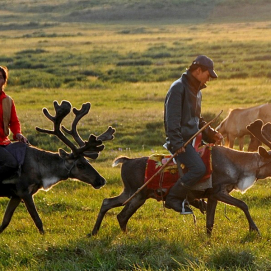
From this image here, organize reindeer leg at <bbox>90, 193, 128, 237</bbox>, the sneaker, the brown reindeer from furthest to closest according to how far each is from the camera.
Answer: the brown reindeer, reindeer leg at <bbox>90, 193, 128, 237</bbox>, the sneaker

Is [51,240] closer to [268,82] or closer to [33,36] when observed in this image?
[268,82]

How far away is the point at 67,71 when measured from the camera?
36219 mm

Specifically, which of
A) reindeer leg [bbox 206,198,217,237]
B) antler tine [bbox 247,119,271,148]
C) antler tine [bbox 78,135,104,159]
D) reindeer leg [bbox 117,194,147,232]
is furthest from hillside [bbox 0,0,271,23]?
reindeer leg [bbox 117,194,147,232]

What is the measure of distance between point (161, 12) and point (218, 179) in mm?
98353

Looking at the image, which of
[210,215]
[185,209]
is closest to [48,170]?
[185,209]

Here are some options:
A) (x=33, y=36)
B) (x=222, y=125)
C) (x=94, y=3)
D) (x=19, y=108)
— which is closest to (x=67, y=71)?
(x=19, y=108)

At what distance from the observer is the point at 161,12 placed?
104250 millimetres

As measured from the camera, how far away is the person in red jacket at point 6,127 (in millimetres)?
8164

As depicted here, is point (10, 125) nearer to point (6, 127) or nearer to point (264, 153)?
point (6, 127)

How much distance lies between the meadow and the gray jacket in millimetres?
1203

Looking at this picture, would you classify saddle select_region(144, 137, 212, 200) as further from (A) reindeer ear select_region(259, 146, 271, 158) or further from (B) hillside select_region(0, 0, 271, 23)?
(B) hillside select_region(0, 0, 271, 23)

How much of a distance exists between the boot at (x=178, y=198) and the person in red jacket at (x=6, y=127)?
6.60ft

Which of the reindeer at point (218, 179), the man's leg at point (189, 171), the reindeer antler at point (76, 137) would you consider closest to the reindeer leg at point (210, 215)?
the reindeer at point (218, 179)

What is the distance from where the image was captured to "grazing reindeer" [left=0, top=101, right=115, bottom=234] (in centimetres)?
836
